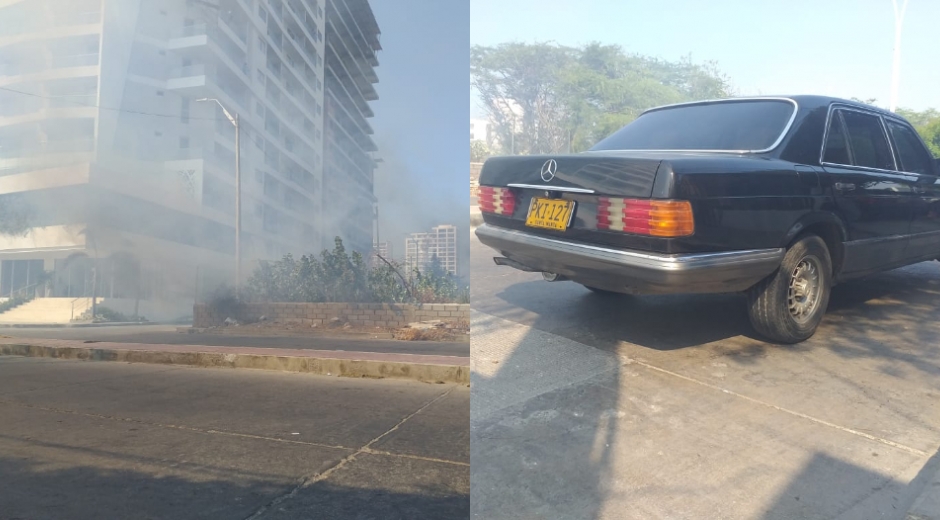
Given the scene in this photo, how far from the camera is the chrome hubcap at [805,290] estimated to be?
3877 mm

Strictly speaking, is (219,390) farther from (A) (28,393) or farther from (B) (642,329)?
(B) (642,329)

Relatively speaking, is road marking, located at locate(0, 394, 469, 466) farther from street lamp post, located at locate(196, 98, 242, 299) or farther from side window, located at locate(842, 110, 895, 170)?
side window, located at locate(842, 110, 895, 170)

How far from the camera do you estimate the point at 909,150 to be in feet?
16.3

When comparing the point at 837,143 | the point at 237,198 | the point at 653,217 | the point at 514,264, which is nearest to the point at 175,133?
the point at 237,198

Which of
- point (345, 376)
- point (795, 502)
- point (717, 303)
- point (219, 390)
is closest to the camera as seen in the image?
point (219, 390)

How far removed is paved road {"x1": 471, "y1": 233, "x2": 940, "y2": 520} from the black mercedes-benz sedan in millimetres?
371

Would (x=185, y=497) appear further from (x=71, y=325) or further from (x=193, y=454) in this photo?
(x=71, y=325)

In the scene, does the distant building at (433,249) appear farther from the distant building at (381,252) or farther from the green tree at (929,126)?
the green tree at (929,126)

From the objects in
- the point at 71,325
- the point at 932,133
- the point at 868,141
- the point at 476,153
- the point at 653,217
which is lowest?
the point at 71,325

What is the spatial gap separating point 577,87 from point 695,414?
17.2 m

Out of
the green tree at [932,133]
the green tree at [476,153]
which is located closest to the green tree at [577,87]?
the green tree at [932,133]

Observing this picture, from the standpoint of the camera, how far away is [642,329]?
4.24 metres

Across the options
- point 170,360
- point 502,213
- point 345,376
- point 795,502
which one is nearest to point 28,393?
point 170,360

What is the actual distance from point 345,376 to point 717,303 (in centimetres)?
315
